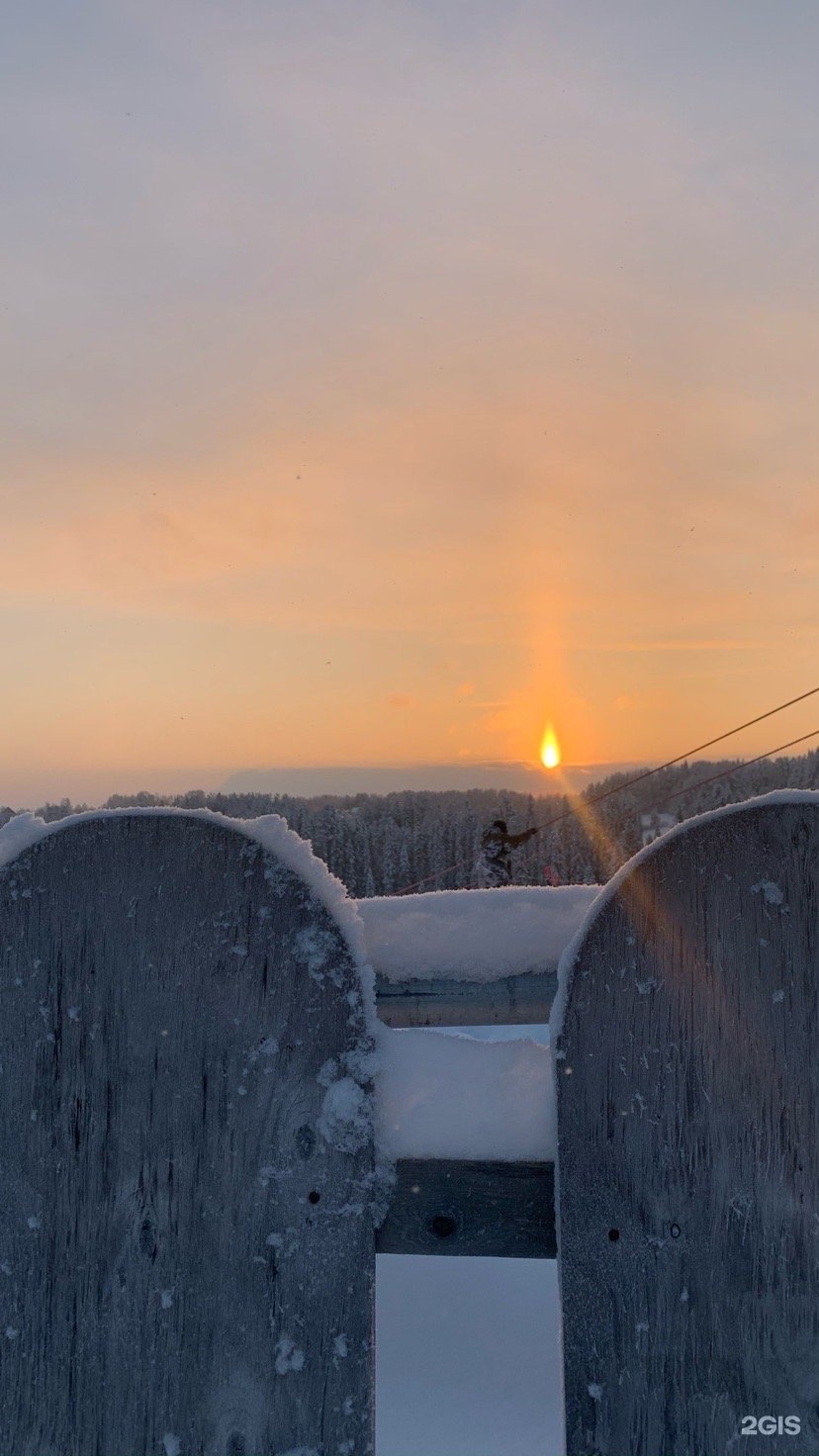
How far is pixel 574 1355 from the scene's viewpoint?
4.10 ft

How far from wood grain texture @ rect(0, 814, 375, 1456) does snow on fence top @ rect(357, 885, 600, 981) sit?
11 centimetres

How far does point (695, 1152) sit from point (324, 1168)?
47 centimetres

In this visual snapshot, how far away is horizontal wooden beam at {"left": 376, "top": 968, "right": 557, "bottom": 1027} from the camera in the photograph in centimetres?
138

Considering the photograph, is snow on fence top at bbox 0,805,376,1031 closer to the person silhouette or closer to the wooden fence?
the wooden fence

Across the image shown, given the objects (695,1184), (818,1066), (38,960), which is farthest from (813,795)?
(38,960)

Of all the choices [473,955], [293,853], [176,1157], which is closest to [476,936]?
[473,955]

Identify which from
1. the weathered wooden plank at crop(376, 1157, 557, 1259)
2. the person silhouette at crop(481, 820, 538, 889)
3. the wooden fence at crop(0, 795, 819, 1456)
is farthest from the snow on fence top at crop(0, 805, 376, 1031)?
the person silhouette at crop(481, 820, 538, 889)

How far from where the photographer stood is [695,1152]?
1.26 m

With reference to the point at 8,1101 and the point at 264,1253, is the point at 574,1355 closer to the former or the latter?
the point at 264,1253

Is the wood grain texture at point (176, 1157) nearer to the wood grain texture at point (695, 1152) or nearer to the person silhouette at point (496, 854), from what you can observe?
the wood grain texture at point (695, 1152)

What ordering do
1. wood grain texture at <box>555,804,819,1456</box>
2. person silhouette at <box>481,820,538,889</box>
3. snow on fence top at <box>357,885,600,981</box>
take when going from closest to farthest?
wood grain texture at <box>555,804,819,1456</box>
snow on fence top at <box>357,885,600,981</box>
person silhouette at <box>481,820,538,889</box>

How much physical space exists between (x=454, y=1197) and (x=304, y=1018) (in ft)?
0.96

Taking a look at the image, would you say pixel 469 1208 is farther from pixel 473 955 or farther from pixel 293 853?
pixel 293 853

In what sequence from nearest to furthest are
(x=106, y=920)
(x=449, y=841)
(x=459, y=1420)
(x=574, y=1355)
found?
(x=574, y=1355) → (x=106, y=920) → (x=459, y=1420) → (x=449, y=841)
